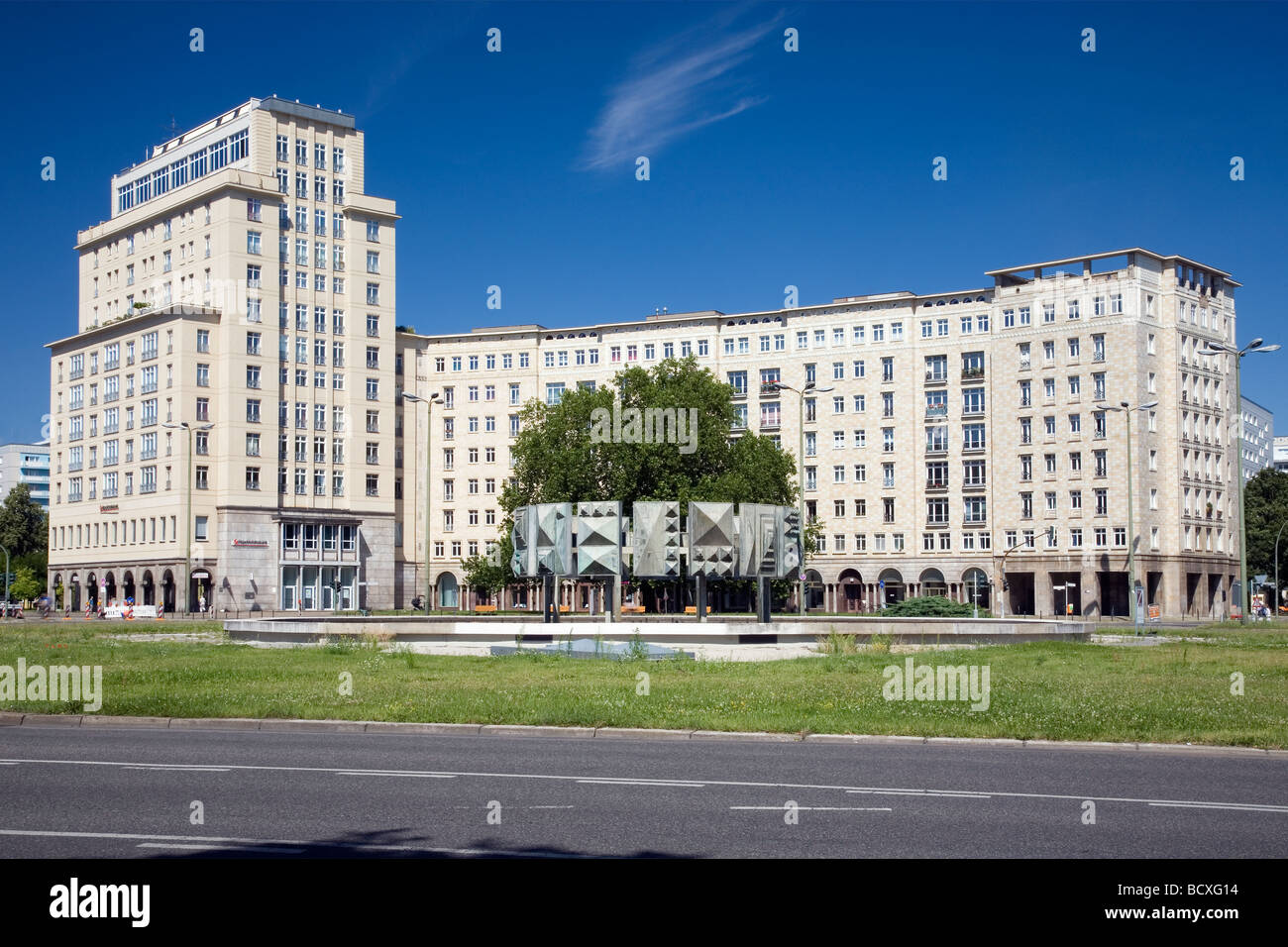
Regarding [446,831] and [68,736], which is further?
[68,736]

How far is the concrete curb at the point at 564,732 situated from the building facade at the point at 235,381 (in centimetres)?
6987

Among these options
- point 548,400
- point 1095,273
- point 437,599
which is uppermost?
point 1095,273

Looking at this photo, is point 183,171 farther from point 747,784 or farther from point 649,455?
point 747,784

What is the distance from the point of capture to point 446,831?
1018 centimetres

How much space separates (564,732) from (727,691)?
17.0 feet

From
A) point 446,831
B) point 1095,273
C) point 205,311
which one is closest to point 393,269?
point 205,311

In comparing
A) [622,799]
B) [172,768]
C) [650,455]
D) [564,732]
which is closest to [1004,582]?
[650,455]

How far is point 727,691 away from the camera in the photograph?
22422 mm

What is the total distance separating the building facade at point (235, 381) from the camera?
9088 centimetres

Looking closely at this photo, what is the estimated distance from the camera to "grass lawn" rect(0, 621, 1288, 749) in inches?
706

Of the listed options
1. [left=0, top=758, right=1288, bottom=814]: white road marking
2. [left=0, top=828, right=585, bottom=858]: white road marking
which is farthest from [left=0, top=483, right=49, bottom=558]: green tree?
[left=0, top=828, right=585, bottom=858]: white road marking

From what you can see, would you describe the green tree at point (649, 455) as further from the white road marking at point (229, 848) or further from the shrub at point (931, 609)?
the white road marking at point (229, 848)
